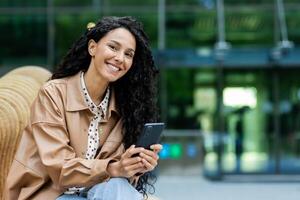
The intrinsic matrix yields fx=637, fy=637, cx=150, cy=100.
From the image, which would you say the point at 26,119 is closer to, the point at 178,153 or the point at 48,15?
the point at 178,153

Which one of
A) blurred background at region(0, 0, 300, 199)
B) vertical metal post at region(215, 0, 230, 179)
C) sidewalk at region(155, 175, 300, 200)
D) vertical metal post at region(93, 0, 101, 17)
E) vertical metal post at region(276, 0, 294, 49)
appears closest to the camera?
sidewalk at region(155, 175, 300, 200)

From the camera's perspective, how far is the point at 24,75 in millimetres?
4840

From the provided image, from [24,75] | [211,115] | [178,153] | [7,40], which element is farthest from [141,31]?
[7,40]

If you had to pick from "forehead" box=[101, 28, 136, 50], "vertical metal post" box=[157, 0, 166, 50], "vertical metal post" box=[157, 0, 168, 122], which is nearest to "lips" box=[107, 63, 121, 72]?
"forehead" box=[101, 28, 136, 50]

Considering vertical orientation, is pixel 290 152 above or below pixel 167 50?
below

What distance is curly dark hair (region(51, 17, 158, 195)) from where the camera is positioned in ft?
9.81

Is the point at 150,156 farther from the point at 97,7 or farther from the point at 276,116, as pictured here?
the point at 97,7

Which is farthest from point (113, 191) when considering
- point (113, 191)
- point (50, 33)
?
point (50, 33)

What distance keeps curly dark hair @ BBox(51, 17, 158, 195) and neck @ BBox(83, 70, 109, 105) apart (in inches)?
4.4

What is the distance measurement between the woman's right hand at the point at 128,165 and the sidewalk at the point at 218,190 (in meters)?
7.88

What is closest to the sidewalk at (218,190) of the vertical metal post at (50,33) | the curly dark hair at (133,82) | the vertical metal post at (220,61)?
the vertical metal post at (220,61)

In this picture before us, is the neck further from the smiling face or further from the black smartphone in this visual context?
the black smartphone

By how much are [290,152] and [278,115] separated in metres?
0.97

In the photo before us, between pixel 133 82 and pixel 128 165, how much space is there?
0.57 metres
